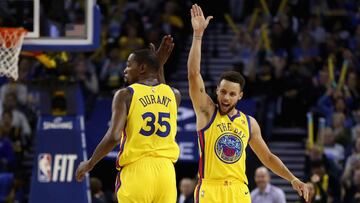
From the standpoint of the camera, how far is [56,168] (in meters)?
14.0

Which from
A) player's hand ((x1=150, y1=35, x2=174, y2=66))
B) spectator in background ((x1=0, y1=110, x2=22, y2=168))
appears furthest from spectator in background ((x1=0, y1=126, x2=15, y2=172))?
player's hand ((x1=150, y1=35, x2=174, y2=66))

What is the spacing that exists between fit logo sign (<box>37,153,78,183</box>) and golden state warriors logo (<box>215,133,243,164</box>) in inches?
202

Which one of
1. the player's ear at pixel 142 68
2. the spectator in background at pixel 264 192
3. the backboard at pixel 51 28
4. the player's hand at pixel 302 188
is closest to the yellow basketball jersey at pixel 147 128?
the player's ear at pixel 142 68

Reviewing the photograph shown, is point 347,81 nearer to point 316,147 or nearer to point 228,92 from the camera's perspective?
point 316,147

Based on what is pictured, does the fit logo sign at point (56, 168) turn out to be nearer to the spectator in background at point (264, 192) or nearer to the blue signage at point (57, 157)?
the blue signage at point (57, 157)

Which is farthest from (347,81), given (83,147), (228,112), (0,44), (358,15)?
(228,112)

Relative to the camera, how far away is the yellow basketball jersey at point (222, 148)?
9.09 metres

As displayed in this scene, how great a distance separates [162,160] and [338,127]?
8192mm

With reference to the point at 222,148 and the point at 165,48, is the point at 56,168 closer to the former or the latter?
the point at 165,48

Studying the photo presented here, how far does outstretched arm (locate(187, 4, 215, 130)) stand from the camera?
354 inches

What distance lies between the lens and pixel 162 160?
29.3ft

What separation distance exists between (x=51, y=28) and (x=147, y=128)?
5.21 meters

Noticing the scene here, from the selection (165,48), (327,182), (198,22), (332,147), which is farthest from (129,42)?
(198,22)

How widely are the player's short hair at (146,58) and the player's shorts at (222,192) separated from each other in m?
1.12
